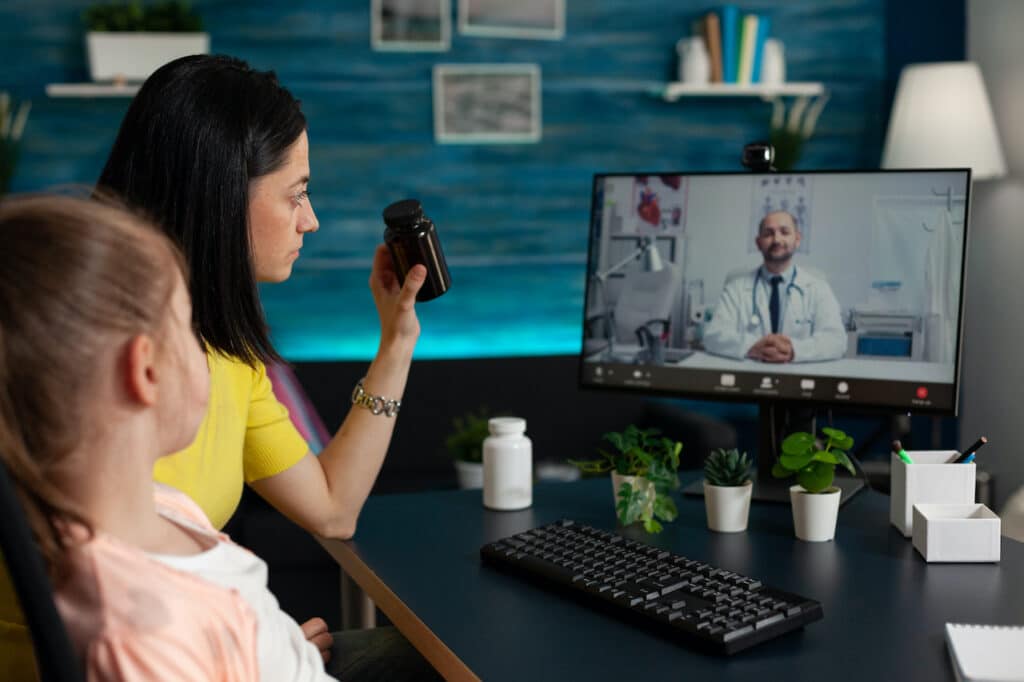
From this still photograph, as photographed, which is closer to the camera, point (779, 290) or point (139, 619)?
point (139, 619)

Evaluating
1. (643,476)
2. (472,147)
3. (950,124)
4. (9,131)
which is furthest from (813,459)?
(9,131)

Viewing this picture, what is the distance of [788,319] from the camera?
1.80 meters

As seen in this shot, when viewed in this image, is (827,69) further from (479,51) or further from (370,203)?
(370,203)

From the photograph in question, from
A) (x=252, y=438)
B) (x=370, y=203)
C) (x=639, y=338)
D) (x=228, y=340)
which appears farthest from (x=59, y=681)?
(x=370, y=203)

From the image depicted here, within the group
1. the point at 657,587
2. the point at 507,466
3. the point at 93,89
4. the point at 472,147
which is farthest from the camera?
the point at 472,147

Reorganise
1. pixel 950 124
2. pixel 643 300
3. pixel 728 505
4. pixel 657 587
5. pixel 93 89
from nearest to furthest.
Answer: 1. pixel 657 587
2. pixel 728 505
3. pixel 643 300
4. pixel 93 89
5. pixel 950 124

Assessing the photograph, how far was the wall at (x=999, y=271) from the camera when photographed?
3.93m

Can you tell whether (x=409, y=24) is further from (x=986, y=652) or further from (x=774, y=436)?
(x=986, y=652)

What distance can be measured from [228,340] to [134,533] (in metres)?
0.61

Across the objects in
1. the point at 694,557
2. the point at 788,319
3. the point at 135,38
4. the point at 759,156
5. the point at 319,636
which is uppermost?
the point at 135,38

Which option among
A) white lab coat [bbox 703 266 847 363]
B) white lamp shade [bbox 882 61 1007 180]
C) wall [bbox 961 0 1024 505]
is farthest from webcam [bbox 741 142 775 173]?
wall [bbox 961 0 1024 505]

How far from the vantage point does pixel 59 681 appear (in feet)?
2.70

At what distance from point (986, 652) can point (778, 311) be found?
31.0 inches

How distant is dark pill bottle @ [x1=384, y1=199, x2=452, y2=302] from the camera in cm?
175
